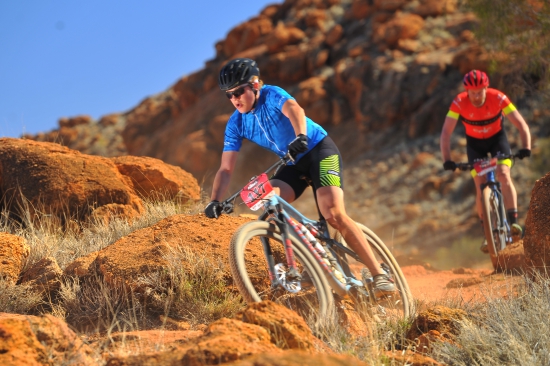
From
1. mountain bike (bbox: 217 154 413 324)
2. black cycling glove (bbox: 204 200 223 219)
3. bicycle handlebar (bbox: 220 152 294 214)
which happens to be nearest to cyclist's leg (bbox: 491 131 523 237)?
mountain bike (bbox: 217 154 413 324)

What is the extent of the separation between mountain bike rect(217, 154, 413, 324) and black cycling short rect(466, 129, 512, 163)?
3880 millimetres

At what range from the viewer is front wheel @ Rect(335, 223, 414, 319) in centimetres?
536

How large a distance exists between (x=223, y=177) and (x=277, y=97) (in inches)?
28.8

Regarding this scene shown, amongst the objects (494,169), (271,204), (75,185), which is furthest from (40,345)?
(494,169)

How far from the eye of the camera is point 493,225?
866 centimetres

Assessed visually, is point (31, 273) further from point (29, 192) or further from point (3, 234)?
point (29, 192)

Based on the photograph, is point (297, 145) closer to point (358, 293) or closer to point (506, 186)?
point (358, 293)

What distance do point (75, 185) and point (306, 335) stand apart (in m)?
5.25

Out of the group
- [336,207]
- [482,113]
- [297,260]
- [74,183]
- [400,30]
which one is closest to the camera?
[297,260]

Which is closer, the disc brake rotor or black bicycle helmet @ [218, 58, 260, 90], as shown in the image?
the disc brake rotor

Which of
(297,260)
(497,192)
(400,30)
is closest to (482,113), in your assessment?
(497,192)

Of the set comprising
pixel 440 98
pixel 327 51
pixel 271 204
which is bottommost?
pixel 271 204

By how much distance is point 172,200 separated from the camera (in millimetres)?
8711

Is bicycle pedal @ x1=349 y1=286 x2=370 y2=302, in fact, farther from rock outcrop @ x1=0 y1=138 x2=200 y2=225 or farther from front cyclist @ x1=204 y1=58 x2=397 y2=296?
rock outcrop @ x1=0 y1=138 x2=200 y2=225
